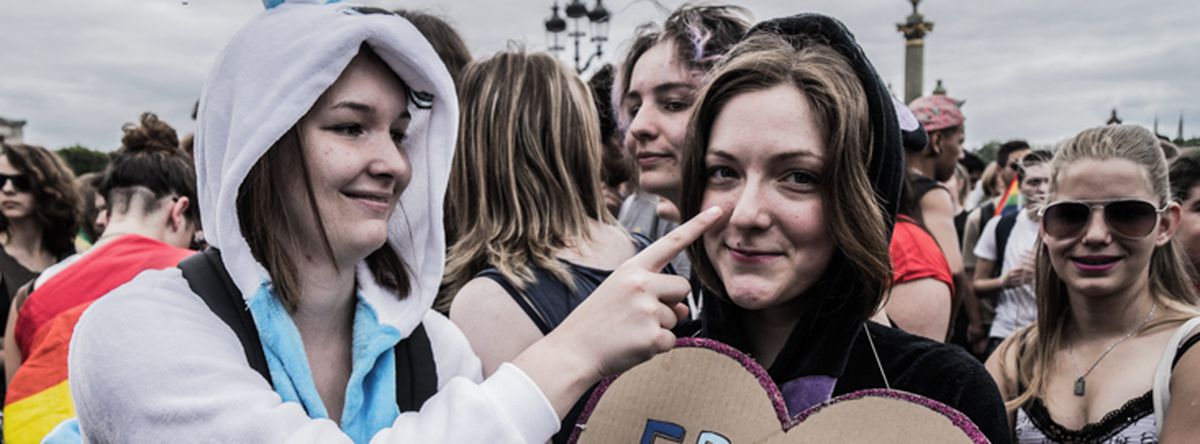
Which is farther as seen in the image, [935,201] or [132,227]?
[935,201]

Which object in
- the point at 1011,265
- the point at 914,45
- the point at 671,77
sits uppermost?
the point at 671,77

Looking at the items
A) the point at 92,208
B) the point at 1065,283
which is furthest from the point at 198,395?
the point at 92,208

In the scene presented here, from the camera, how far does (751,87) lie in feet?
4.67

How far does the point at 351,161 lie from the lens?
4.97ft

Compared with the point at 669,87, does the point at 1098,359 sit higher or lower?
lower

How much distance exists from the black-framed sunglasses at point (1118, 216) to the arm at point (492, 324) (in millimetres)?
1372

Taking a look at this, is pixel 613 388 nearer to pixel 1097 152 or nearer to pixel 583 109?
pixel 583 109

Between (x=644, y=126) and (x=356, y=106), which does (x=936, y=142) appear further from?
(x=356, y=106)

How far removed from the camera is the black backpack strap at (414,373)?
5.44ft

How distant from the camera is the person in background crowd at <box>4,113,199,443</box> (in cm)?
247

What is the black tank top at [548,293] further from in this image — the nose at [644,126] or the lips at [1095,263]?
the lips at [1095,263]

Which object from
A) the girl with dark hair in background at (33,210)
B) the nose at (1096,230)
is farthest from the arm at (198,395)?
the girl with dark hair in background at (33,210)

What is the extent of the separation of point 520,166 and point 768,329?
3.60ft

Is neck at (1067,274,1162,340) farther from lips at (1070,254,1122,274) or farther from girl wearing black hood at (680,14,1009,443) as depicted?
girl wearing black hood at (680,14,1009,443)
